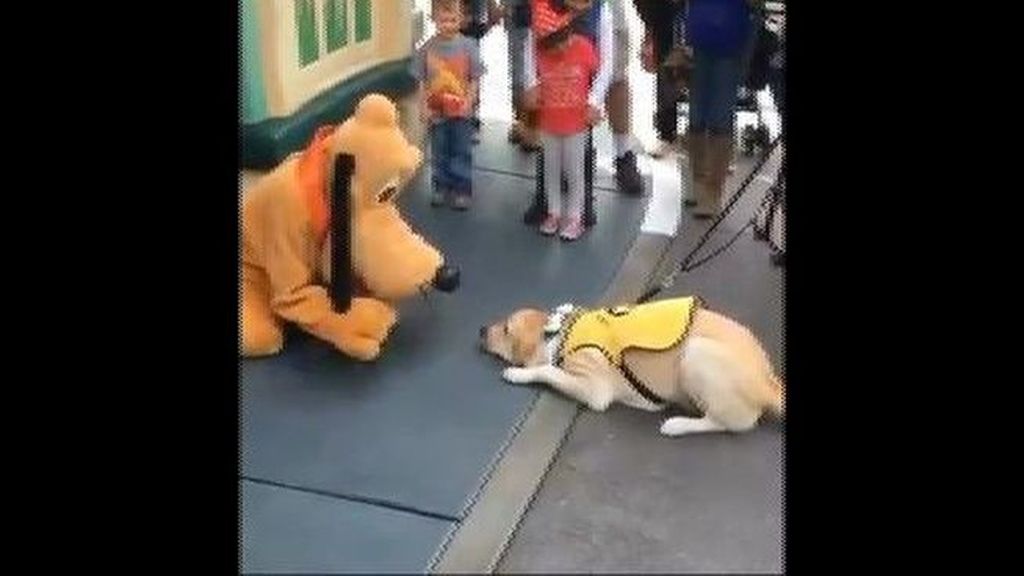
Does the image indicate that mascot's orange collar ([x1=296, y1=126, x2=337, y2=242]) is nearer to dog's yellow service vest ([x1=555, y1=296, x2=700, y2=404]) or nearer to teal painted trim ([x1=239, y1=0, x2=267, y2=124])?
teal painted trim ([x1=239, y1=0, x2=267, y2=124])

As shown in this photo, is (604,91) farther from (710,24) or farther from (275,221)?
(275,221)

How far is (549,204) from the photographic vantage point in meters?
2.69

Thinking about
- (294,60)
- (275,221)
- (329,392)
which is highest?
(294,60)

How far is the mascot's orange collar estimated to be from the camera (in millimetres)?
2373

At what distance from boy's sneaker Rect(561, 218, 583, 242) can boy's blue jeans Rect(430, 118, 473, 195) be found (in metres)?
0.19

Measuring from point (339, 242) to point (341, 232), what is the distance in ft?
0.05

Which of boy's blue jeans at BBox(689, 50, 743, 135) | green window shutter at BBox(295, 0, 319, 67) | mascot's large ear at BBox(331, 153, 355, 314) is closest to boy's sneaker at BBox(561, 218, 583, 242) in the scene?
boy's blue jeans at BBox(689, 50, 743, 135)

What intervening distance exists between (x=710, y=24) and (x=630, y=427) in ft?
2.63

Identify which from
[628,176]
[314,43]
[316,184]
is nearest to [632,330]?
[316,184]

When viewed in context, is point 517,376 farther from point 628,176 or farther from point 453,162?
point 628,176

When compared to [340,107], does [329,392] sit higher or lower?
lower

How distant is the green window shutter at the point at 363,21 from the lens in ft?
8.97

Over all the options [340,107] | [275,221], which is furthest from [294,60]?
[275,221]
